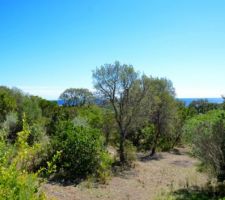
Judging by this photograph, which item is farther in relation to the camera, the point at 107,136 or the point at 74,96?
the point at 74,96

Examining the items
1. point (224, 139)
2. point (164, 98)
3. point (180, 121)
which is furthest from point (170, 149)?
point (224, 139)

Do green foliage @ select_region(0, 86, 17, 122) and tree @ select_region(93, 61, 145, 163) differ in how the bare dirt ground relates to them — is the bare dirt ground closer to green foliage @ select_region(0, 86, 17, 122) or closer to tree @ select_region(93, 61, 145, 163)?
tree @ select_region(93, 61, 145, 163)

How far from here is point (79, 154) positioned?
1619 cm

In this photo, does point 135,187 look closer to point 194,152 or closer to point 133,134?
point 194,152

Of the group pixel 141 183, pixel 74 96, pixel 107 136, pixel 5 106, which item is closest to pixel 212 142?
pixel 141 183

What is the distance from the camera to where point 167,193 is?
1364 cm

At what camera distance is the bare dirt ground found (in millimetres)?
13030

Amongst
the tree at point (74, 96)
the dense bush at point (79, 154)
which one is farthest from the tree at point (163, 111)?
the tree at point (74, 96)

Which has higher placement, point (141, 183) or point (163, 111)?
point (163, 111)

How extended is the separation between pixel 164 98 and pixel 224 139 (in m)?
13.0

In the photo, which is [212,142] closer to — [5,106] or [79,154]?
[79,154]

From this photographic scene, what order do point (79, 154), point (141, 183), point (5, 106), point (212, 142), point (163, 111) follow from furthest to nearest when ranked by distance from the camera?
point (5, 106)
point (163, 111)
point (79, 154)
point (141, 183)
point (212, 142)

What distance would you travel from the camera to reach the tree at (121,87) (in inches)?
Answer: 770

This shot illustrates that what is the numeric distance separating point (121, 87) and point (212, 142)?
8.38m
